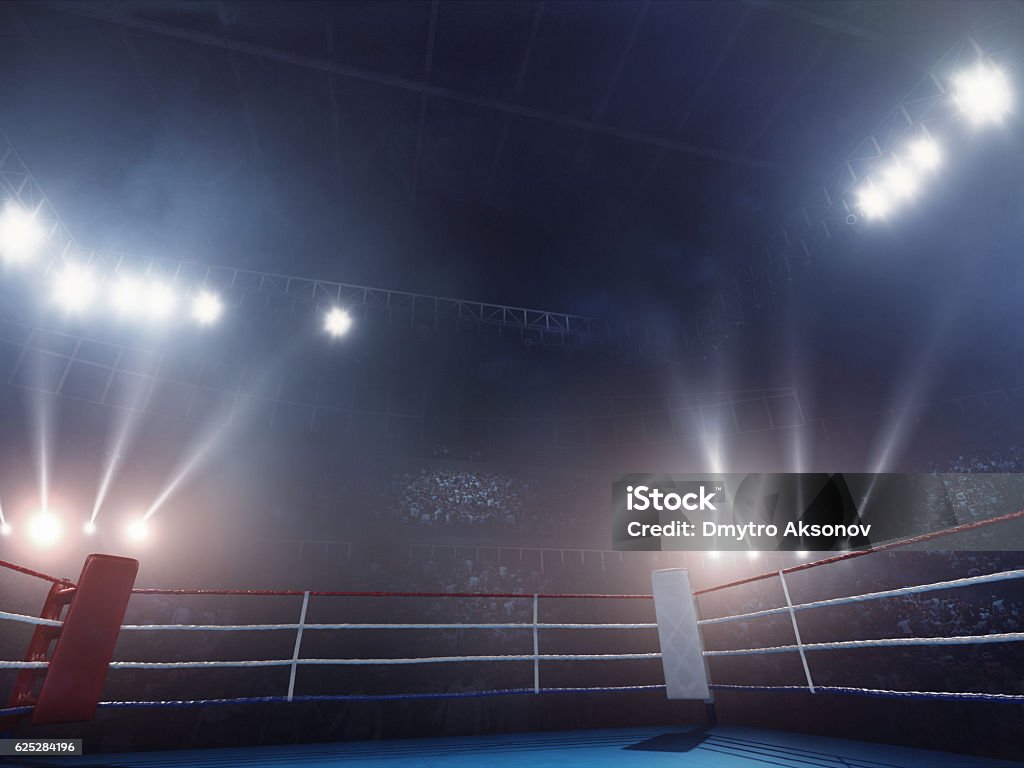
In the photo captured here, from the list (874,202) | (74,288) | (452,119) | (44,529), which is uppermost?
(452,119)

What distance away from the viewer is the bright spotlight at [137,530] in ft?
19.1

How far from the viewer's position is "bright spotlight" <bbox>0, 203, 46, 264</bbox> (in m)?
6.08

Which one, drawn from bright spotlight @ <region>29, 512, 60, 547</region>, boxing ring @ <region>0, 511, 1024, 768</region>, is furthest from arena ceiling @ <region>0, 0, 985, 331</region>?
boxing ring @ <region>0, 511, 1024, 768</region>

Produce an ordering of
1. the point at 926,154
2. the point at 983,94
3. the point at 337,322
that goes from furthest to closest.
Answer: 1. the point at 337,322
2. the point at 926,154
3. the point at 983,94

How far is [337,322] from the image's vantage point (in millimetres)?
8156

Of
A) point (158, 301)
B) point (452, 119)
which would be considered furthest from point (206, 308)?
point (452, 119)

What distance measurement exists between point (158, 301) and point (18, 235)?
1720mm

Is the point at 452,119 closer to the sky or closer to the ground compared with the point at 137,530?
closer to the sky

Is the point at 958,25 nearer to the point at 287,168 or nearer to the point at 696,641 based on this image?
the point at 696,641

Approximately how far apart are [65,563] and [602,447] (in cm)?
793

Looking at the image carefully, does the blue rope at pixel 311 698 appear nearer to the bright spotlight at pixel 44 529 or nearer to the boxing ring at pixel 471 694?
the boxing ring at pixel 471 694

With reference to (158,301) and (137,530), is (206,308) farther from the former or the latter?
(137,530)

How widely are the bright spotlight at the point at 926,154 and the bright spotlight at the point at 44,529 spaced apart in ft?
37.1

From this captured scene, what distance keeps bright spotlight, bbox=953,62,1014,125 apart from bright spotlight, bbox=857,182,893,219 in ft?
3.17
